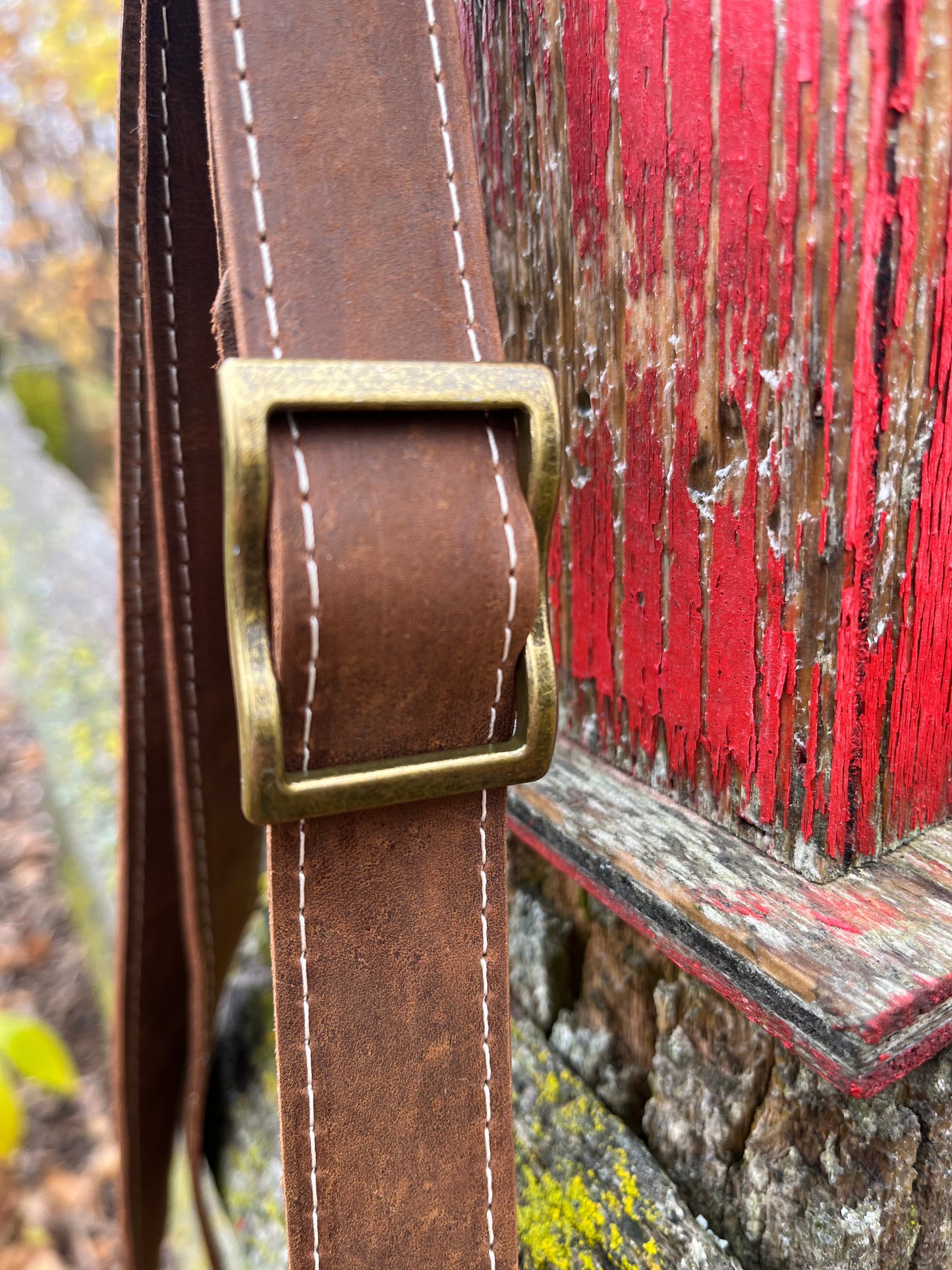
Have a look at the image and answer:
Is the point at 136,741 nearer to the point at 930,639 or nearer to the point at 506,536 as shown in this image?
the point at 506,536

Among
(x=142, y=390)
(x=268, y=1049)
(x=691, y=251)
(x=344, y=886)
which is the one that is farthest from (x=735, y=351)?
(x=268, y=1049)

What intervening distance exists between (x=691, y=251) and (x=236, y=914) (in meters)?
0.94

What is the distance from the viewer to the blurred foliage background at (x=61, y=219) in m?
5.07

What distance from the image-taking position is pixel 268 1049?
3.82ft

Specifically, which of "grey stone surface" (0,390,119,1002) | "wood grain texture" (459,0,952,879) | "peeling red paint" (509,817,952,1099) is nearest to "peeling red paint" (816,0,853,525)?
"wood grain texture" (459,0,952,879)

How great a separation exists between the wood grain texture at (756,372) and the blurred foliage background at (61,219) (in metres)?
4.59

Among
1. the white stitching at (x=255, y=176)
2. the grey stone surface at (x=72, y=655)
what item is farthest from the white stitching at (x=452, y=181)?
the grey stone surface at (x=72, y=655)

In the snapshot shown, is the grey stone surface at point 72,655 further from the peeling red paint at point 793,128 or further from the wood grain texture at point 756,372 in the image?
the peeling red paint at point 793,128

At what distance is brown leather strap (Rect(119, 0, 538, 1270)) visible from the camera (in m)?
0.54

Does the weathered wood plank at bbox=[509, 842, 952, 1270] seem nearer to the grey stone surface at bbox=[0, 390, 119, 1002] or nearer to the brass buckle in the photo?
the brass buckle

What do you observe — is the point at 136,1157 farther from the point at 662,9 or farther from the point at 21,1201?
the point at 662,9

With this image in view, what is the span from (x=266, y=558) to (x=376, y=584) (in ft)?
0.22

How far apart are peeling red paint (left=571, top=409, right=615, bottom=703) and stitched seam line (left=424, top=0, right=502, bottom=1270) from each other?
231mm

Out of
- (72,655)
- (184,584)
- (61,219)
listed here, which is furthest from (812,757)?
(61,219)
